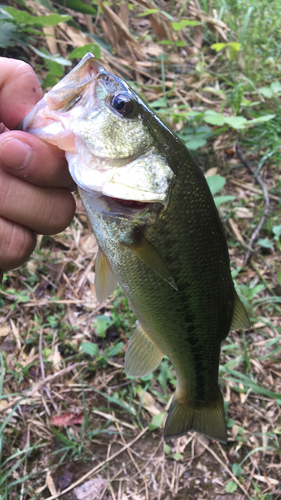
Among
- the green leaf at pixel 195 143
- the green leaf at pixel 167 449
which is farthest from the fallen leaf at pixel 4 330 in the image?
the green leaf at pixel 195 143

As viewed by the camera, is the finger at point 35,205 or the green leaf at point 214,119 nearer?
the finger at point 35,205

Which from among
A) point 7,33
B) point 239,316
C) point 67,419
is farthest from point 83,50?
point 67,419

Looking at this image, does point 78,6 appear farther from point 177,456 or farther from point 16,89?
point 177,456

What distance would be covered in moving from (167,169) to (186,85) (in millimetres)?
3797

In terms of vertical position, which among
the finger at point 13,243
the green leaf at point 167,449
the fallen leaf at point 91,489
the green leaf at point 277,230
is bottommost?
the fallen leaf at point 91,489

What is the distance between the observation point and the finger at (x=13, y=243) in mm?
1131

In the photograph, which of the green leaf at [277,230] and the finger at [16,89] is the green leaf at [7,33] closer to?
the finger at [16,89]

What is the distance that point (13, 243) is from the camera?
1142 mm

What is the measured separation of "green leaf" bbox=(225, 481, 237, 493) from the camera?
1.96 meters

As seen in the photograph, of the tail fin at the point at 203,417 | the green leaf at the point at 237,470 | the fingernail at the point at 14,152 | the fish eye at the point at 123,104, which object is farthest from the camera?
the green leaf at the point at 237,470

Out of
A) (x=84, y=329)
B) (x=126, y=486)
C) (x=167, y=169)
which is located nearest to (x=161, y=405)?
(x=126, y=486)

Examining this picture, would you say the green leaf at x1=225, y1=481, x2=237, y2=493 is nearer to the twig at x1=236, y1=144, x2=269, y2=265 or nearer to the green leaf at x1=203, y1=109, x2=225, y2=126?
the twig at x1=236, y1=144, x2=269, y2=265

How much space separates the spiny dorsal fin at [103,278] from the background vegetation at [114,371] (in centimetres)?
109

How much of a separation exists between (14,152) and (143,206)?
40cm
